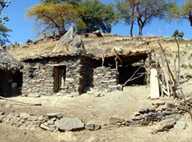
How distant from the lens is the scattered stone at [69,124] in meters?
19.0

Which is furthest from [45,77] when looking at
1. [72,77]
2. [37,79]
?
[72,77]

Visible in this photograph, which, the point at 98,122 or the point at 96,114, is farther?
the point at 96,114

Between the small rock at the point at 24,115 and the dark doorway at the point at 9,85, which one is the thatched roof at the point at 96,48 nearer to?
the dark doorway at the point at 9,85

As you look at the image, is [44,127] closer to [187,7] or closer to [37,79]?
[37,79]

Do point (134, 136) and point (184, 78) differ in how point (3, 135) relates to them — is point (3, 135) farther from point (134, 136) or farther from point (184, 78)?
point (184, 78)

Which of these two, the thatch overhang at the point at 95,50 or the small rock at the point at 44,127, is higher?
the thatch overhang at the point at 95,50

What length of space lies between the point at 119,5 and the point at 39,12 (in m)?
8.07

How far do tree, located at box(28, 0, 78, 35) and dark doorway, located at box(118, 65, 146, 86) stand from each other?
2097 cm

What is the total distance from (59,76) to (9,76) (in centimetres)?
319

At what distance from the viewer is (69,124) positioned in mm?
19156

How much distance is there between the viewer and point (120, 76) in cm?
2769

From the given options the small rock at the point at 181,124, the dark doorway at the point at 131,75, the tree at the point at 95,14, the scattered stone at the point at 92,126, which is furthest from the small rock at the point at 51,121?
the tree at the point at 95,14

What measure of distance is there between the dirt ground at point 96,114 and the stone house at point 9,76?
6.67ft

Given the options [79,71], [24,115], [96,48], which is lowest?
[24,115]
